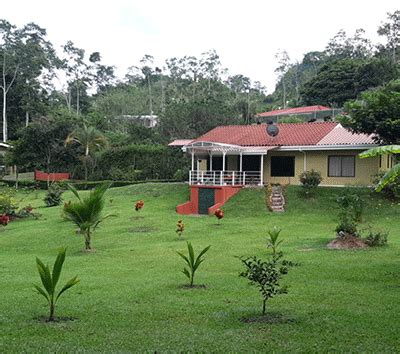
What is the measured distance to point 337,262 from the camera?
14.4 meters

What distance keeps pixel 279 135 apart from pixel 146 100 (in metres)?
44.4

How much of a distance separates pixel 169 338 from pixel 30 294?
471cm

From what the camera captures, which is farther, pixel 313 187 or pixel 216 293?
pixel 313 187

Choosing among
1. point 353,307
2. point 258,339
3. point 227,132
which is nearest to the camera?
point 258,339

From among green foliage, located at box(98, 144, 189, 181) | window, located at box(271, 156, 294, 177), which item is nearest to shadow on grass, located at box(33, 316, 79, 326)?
window, located at box(271, 156, 294, 177)

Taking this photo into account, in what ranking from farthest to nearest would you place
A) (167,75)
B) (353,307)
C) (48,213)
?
1. (167,75)
2. (48,213)
3. (353,307)

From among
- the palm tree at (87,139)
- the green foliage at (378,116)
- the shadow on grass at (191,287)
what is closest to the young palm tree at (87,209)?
the shadow on grass at (191,287)

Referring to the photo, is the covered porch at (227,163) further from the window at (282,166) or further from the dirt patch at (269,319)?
the dirt patch at (269,319)

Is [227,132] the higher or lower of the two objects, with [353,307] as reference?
higher

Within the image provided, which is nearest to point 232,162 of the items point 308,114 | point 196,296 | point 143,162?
point 143,162

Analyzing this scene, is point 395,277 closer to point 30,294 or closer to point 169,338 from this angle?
point 169,338

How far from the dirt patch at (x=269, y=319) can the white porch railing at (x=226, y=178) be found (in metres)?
22.0

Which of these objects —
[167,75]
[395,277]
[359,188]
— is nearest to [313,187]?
[359,188]

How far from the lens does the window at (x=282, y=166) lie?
3419cm
